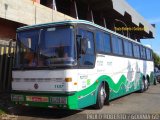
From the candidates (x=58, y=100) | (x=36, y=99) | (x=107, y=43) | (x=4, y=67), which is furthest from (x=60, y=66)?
(x=4, y=67)

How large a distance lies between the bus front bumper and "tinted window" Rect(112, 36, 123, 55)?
14.7 feet

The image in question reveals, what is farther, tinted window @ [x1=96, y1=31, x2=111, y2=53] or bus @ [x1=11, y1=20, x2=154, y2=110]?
tinted window @ [x1=96, y1=31, x2=111, y2=53]

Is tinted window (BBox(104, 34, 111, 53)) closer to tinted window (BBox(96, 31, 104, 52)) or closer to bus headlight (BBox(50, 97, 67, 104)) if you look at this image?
tinted window (BBox(96, 31, 104, 52))

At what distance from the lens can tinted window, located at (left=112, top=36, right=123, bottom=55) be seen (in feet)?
44.6

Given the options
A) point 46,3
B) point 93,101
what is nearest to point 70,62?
point 93,101

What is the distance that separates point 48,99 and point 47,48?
58.9 inches

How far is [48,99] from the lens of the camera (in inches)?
384

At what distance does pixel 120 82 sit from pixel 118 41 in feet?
5.70

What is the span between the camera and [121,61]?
14414 mm

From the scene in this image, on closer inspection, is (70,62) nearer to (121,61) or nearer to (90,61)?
(90,61)

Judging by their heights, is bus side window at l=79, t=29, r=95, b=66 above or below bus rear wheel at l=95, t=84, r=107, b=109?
above

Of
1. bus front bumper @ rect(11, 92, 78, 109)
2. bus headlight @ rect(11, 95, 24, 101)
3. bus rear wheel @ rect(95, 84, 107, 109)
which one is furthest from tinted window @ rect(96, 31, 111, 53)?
bus headlight @ rect(11, 95, 24, 101)

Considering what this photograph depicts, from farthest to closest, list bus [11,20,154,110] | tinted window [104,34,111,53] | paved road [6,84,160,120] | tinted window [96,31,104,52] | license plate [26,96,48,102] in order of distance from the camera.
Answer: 1. tinted window [104,34,111,53]
2. tinted window [96,31,104,52]
3. paved road [6,84,160,120]
4. license plate [26,96,48,102]
5. bus [11,20,154,110]

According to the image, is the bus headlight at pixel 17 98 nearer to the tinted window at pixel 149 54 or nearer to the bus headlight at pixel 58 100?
the bus headlight at pixel 58 100
